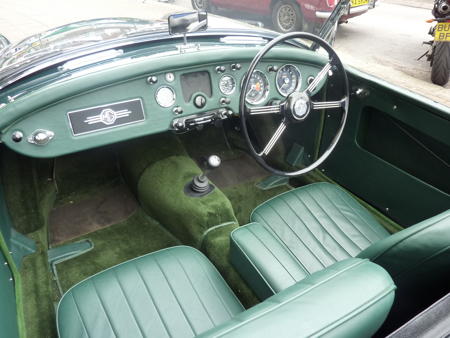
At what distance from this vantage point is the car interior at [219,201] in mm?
1049

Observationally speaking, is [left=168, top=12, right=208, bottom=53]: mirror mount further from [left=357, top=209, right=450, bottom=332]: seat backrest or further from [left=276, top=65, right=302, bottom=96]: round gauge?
[left=357, top=209, right=450, bottom=332]: seat backrest

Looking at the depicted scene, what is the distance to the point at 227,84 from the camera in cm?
190

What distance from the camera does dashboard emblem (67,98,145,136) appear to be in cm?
160

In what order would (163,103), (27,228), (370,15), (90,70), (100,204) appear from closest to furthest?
(90,70) → (163,103) → (27,228) → (100,204) → (370,15)

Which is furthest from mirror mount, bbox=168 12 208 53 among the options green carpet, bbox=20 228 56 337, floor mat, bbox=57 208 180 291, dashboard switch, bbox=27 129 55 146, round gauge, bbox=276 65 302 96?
green carpet, bbox=20 228 56 337

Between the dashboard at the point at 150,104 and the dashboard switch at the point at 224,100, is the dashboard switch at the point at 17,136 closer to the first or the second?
the dashboard at the point at 150,104

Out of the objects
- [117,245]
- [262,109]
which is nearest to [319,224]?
[262,109]

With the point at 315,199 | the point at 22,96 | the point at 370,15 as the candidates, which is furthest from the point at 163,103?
the point at 370,15

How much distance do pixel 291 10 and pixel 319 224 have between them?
5.38 meters

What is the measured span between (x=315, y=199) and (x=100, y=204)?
4.50ft

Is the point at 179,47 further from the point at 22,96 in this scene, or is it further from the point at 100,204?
the point at 100,204

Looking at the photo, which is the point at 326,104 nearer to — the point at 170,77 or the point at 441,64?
the point at 170,77

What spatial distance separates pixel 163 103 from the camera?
176 centimetres

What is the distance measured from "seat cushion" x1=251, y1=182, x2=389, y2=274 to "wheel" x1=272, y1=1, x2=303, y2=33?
4859 millimetres
